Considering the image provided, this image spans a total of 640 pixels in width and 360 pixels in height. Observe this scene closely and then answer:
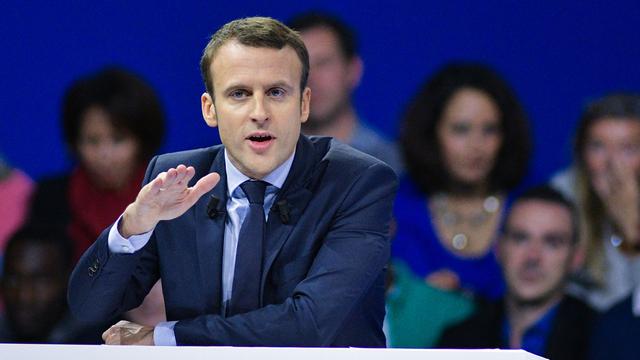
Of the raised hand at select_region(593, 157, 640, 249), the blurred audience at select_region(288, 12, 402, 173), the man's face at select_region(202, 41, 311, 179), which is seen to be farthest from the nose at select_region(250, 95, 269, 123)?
the raised hand at select_region(593, 157, 640, 249)

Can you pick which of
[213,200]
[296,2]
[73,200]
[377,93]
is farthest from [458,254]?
[213,200]

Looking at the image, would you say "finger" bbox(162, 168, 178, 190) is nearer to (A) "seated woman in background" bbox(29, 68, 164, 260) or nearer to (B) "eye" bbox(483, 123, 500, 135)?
(A) "seated woman in background" bbox(29, 68, 164, 260)

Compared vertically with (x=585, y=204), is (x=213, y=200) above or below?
above

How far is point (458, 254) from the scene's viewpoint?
5.27 meters

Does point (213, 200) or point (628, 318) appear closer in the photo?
point (213, 200)

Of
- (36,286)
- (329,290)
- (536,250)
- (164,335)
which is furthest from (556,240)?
(164,335)

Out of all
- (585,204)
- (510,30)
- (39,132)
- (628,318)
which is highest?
(510,30)

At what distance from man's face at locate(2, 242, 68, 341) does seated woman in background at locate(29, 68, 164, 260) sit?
0.15m

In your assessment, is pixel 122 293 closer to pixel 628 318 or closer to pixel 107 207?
pixel 107 207

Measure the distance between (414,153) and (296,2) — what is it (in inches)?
35.6

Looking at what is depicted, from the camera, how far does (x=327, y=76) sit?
17.4 feet

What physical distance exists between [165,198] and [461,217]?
294 cm

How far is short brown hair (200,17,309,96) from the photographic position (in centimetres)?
273

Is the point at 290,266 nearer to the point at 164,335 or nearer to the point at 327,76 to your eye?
the point at 164,335
